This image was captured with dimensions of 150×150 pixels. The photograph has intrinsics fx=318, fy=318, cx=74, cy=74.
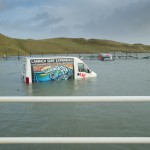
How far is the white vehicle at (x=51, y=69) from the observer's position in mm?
27562

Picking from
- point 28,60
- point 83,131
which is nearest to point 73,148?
point 83,131

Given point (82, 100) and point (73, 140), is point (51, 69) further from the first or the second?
point (82, 100)

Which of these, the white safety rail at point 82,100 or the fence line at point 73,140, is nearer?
the white safety rail at point 82,100

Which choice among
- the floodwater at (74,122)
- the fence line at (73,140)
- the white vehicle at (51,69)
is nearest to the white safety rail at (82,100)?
the fence line at (73,140)

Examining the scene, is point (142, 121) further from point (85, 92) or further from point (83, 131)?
point (85, 92)

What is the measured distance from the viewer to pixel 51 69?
28.4 m

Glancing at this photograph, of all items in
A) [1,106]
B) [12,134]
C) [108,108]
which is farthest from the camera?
[1,106]

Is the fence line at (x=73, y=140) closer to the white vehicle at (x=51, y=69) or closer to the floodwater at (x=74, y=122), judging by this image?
the floodwater at (x=74, y=122)

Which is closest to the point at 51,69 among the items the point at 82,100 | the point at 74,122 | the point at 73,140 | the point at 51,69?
the point at 51,69

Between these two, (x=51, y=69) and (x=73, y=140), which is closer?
A: (x=73, y=140)

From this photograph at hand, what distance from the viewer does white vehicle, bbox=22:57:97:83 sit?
2756cm

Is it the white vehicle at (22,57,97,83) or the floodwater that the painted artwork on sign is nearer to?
the white vehicle at (22,57,97,83)

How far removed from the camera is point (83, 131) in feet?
36.4

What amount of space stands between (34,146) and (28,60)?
1891 cm
